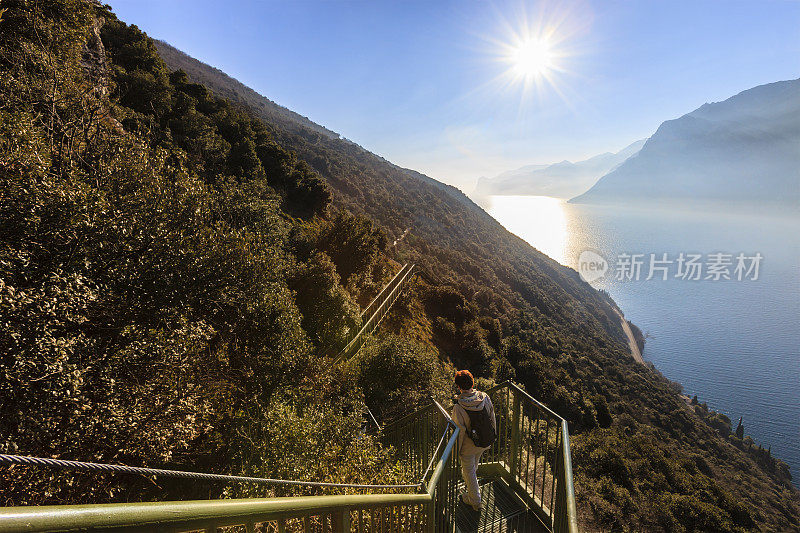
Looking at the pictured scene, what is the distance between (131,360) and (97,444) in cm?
128

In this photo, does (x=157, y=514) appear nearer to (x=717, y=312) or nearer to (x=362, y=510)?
(x=362, y=510)

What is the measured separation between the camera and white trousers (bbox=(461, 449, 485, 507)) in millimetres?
4699

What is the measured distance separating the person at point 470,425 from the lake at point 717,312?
83253 mm

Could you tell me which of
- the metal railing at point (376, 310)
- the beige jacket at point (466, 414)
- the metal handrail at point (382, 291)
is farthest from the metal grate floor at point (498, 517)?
the metal handrail at point (382, 291)

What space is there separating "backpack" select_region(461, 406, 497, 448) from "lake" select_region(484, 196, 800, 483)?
83.6 meters

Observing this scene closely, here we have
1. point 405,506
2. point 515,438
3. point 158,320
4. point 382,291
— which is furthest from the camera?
point 382,291

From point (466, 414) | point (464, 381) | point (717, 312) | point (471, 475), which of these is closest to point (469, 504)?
point (471, 475)

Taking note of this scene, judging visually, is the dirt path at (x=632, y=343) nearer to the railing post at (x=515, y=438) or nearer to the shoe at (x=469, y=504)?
the railing post at (x=515, y=438)

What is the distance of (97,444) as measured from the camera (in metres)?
5.16

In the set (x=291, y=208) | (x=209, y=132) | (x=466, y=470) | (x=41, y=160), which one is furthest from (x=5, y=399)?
(x=291, y=208)

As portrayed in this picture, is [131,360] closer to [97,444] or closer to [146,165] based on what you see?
[97,444]

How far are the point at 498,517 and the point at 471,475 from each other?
0.88 meters

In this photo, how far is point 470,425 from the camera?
455 cm

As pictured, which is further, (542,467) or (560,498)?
(542,467)
